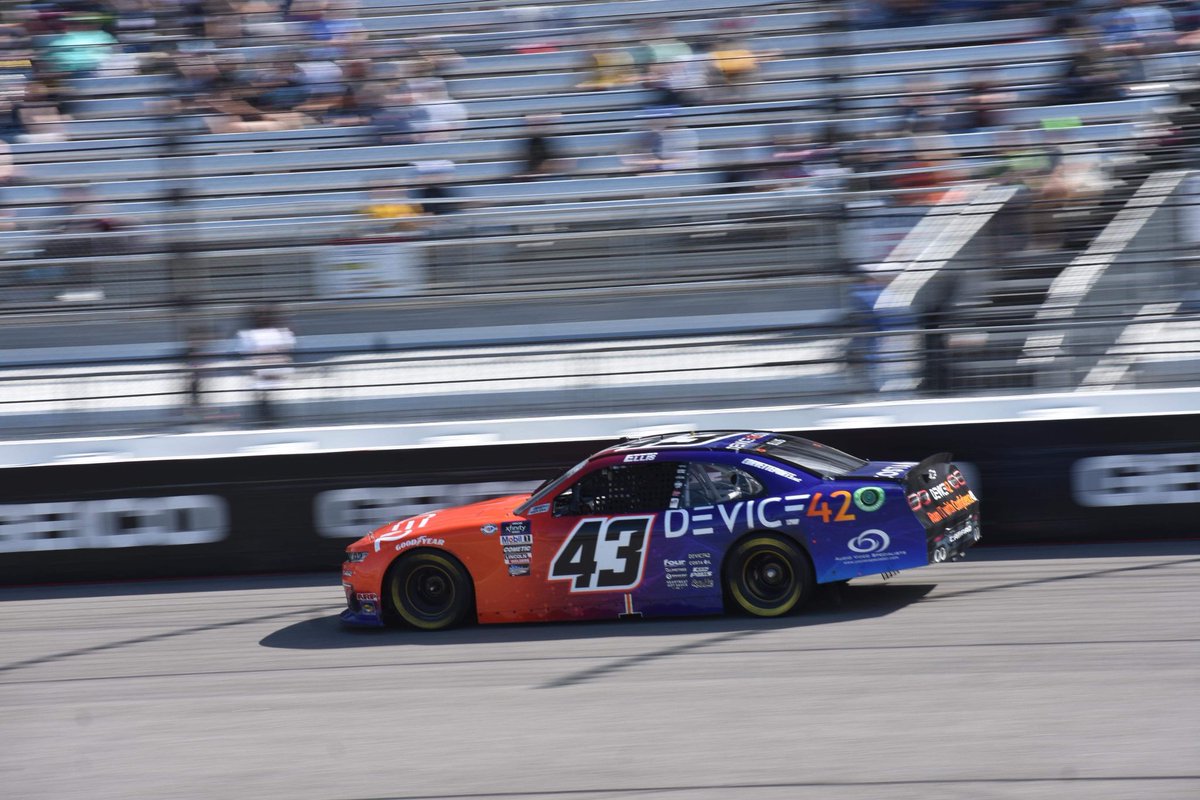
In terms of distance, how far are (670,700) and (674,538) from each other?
160 cm

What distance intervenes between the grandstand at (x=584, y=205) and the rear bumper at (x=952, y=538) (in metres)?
2.22

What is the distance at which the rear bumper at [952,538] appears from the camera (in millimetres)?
7527

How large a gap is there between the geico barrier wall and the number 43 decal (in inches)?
88.0

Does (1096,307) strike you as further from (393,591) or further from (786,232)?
(393,591)

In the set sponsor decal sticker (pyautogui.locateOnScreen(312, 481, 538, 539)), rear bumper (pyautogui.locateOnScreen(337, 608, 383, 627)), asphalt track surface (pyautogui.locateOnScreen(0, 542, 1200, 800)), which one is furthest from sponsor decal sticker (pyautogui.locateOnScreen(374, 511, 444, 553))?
sponsor decal sticker (pyautogui.locateOnScreen(312, 481, 538, 539))

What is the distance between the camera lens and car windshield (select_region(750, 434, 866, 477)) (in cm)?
791

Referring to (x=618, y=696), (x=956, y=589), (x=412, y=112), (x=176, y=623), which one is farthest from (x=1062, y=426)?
(x=412, y=112)

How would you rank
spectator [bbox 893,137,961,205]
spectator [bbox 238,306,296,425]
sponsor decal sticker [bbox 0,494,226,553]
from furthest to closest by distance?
spectator [bbox 893,137,961,205] → spectator [bbox 238,306,296,425] → sponsor decal sticker [bbox 0,494,226,553]

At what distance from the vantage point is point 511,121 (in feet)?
44.3

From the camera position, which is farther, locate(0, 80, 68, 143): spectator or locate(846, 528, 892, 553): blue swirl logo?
locate(0, 80, 68, 143): spectator

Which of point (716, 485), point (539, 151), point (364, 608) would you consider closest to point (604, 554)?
point (716, 485)

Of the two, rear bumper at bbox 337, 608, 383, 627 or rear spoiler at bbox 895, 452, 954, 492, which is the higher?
rear spoiler at bbox 895, 452, 954, 492

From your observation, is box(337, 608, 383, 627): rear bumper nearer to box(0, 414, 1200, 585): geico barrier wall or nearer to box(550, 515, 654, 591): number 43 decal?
box(550, 515, 654, 591): number 43 decal

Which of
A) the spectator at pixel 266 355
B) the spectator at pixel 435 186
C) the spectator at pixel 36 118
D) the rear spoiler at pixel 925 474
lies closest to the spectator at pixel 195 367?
the spectator at pixel 266 355
